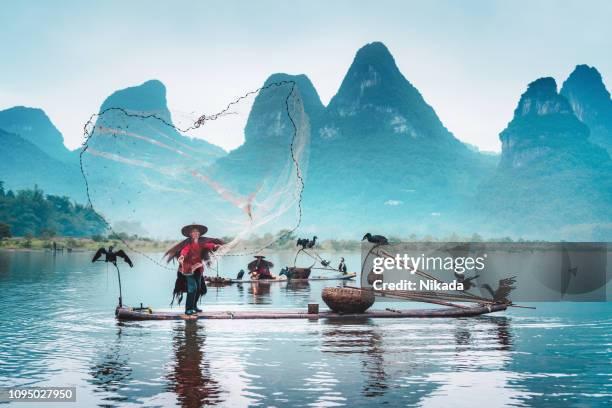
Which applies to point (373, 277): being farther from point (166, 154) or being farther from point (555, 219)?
point (555, 219)

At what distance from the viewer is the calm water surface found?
12469mm

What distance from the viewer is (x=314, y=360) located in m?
15.5

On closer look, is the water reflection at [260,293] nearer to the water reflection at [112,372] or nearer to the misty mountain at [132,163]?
the misty mountain at [132,163]

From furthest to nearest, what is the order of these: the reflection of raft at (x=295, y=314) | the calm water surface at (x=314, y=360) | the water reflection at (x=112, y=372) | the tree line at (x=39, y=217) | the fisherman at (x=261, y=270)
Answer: the tree line at (x=39, y=217) → the fisherman at (x=261, y=270) → the reflection of raft at (x=295, y=314) → the water reflection at (x=112, y=372) → the calm water surface at (x=314, y=360)

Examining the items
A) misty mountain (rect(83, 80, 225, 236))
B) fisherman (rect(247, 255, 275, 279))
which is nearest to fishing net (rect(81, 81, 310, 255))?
misty mountain (rect(83, 80, 225, 236))

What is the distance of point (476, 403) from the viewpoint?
1210 centimetres

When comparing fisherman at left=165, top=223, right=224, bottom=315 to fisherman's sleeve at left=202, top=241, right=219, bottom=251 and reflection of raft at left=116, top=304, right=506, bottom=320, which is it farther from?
reflection of raft at left=116, top=304, right=506, bottom=320

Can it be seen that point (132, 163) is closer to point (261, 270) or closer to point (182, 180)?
point (182, 180)

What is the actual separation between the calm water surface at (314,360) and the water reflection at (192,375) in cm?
2

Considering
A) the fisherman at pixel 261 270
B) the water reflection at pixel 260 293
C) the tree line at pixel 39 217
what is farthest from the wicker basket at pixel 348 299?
the tree line at pixel 39 217

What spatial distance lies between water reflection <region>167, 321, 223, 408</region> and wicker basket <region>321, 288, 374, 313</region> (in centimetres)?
429

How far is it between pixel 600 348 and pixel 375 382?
7.66m

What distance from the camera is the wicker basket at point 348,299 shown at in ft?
69.6

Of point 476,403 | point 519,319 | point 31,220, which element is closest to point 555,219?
point 31,220
